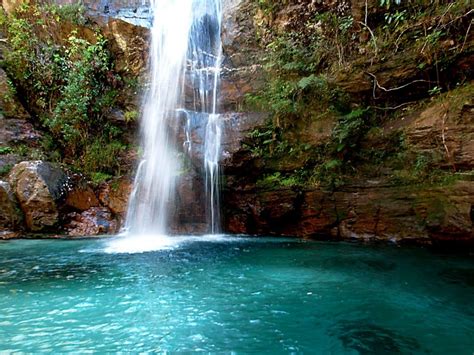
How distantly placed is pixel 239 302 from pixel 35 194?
26.6ft

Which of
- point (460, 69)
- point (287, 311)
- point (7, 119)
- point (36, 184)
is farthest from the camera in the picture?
point (7, 119)

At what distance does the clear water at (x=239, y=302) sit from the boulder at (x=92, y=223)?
2.87m

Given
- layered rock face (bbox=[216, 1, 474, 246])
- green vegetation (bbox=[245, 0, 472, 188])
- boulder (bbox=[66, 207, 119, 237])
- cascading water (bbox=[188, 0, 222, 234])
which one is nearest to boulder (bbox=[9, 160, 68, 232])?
boulder (bbox=[66, 207, 119, 237])

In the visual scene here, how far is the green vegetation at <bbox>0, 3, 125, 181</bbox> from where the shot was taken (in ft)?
40.0

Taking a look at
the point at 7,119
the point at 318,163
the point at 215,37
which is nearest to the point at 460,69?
the point at 318,163

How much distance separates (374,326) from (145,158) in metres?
9.79

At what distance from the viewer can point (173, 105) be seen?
12484 millimetres

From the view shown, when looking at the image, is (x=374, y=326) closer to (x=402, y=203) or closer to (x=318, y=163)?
(x=402, y=203)

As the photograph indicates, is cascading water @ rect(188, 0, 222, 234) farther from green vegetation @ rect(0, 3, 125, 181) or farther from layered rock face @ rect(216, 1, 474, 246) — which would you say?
green vegetation @ rect(0, 3, 125, 181)

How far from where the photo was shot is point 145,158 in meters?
12.0

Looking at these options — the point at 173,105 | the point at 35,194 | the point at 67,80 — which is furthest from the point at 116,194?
the point at 67,80

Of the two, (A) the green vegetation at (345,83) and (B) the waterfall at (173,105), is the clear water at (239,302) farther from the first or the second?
(B) the waterfall at (173,105)

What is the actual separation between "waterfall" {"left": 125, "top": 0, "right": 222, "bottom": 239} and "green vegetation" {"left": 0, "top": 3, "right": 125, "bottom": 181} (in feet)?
4.61

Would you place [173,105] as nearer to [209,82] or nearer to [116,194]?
[209,82]
